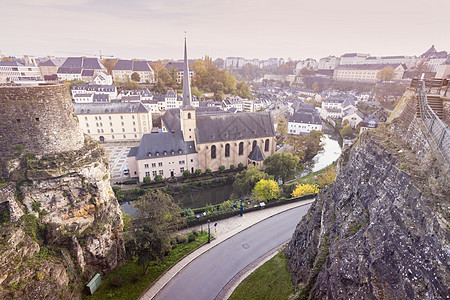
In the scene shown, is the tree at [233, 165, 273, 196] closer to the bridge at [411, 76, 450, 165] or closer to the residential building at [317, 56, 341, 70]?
the bridge at [411, 76, 450, 165]

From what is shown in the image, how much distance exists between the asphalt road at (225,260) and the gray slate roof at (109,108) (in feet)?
147

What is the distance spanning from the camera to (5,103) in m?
12.8

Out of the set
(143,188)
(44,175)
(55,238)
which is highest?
(44,175)

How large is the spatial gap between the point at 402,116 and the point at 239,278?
56.0 ft

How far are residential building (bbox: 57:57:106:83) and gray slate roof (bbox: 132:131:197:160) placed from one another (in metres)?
65.6

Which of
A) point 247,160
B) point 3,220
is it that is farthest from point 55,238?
point 247,160

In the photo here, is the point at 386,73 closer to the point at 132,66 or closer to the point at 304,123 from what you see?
the point at 304,123

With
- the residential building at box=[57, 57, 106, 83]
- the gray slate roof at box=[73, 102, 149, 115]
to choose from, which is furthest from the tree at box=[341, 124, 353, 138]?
the residential building at box=[57, 57, 106, 83]

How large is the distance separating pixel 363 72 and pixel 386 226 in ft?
419

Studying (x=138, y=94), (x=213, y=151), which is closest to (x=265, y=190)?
(x=213, y=151)

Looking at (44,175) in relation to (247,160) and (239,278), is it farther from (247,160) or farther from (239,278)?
(247,160)

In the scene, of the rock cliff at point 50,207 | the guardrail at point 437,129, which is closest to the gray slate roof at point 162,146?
the rock cliff at point 50,207

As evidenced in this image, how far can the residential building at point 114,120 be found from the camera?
55.0 metres

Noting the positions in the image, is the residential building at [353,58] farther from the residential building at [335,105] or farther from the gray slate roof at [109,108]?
the gray slate roof at [109,108]
